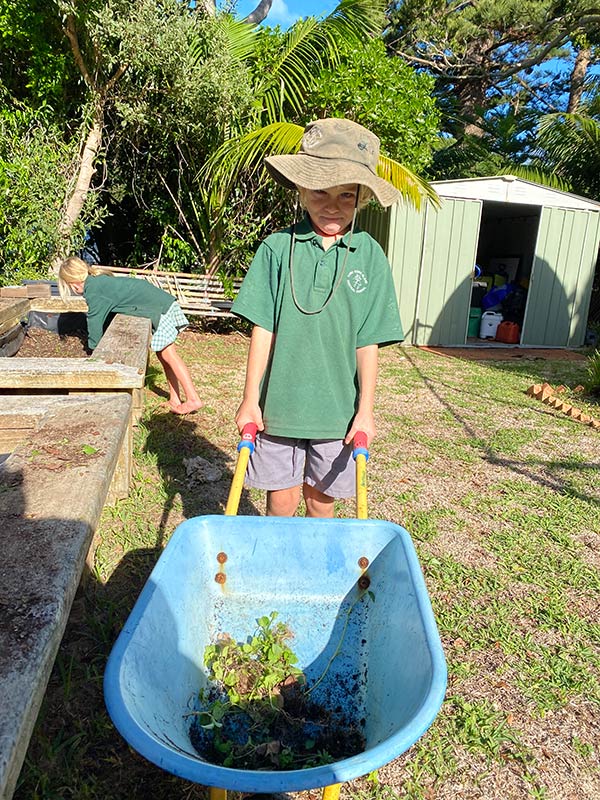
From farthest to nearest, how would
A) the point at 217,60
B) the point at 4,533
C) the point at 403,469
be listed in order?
the point at 217,60 < the point at 403,469 < the point at 4,533

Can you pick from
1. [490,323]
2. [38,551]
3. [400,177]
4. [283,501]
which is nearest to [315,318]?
[283,501]

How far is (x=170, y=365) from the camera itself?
16.3 feet

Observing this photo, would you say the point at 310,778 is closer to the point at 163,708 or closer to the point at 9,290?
the point at 163,708

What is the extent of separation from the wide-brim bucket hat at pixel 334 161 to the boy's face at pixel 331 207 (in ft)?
0.28

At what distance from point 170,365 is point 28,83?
637 cm

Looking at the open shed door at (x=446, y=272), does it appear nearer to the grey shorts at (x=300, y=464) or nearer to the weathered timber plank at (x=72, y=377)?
the weathered timber plank at (x=72, y=377)

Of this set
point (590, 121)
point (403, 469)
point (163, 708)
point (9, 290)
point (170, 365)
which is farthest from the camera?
point (590, 121)

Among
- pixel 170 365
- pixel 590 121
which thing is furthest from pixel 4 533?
pixel 590 121

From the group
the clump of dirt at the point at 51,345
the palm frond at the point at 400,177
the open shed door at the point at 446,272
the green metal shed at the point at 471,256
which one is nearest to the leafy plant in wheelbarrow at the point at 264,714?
the clump of dirt at the point at 51,345

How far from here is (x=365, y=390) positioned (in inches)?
88.3

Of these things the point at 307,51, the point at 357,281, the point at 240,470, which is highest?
the point at 307,51

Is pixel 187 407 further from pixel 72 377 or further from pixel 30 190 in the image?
pixel 30 190

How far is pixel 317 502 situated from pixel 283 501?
0.16 m

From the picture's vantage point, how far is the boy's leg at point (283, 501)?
245 centimetres
